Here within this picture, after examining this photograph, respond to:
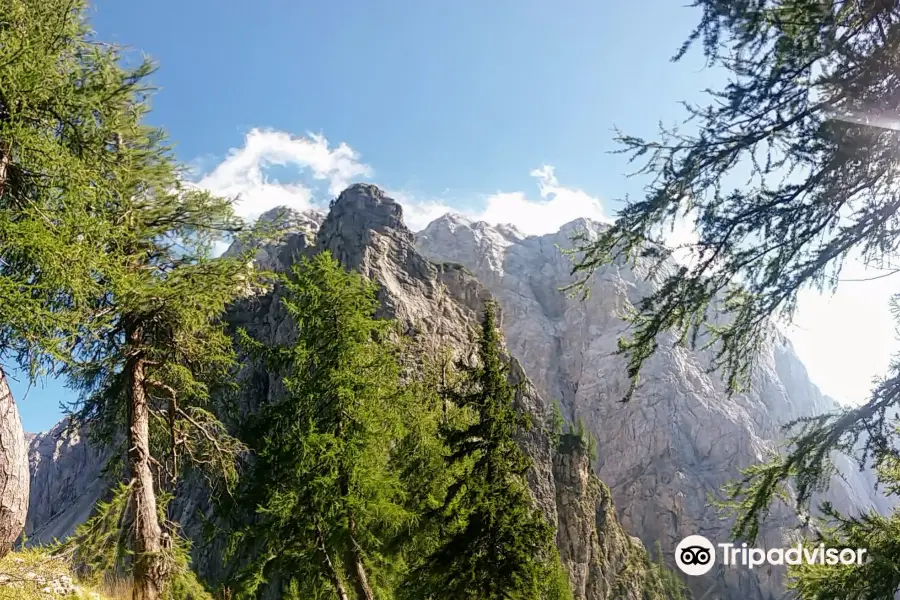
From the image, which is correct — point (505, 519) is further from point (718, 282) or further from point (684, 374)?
point (684, 374)

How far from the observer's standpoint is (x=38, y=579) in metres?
6.59

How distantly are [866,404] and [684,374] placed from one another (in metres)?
117

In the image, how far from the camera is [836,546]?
7379 mm

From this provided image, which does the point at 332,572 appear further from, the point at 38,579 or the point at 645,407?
the point at 645,407

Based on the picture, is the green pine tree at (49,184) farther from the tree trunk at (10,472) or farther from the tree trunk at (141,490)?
the tree trunk at (141,490)

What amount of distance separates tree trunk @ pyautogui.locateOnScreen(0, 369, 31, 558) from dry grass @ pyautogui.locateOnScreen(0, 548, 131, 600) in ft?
0.92

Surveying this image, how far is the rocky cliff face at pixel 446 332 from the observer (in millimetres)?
56838

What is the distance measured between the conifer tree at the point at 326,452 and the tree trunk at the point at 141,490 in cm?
281

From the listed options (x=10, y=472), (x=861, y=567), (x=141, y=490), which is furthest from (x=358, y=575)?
(x=861, y=567)

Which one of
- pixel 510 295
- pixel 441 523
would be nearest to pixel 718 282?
pixel 441 523

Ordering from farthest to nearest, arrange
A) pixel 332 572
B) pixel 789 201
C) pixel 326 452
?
pixel 332 572 < pixel 326 452 < pixel 789 201

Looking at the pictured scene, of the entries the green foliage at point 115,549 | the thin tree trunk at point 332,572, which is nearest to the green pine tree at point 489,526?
the thin tree trunk at point 332,572

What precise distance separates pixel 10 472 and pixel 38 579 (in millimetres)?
1443

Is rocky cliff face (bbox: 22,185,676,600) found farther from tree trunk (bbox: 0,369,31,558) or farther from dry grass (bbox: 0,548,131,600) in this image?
tree trunk (bbox: 0,369,31,558)
